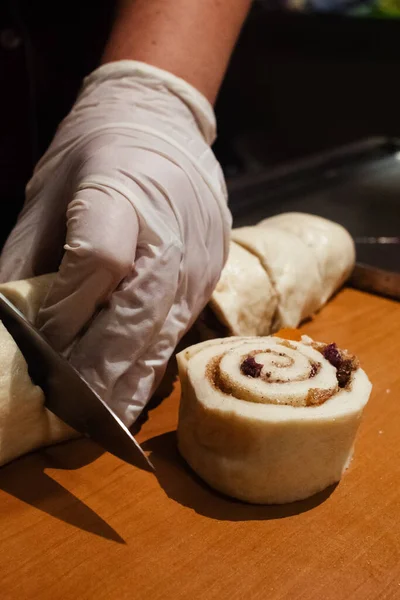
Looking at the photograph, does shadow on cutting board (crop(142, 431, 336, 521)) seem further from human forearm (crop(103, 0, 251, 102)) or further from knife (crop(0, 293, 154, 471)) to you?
human forearm (crop(103, 0, 251, 102))

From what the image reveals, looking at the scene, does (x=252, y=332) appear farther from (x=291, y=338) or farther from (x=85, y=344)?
(x=85, y=344)

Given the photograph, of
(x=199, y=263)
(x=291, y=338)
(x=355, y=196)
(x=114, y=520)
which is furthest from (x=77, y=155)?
(x=355, y=196)

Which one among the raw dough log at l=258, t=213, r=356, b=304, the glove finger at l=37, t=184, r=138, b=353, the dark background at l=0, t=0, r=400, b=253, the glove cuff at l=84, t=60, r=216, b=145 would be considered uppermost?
the glove cuff at l=84, t=60, r=216, b=145

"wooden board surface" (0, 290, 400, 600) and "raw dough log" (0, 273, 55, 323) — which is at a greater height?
"raw dough log" (0, 273, 55, 323)

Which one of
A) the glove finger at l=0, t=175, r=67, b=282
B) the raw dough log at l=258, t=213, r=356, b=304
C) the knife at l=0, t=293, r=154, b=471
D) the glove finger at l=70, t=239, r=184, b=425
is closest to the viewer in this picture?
the knife at l=0, t=293, r=154, b=471

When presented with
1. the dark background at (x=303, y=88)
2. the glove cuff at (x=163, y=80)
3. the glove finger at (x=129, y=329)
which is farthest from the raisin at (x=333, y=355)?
the dark background at (x=303, y=88)

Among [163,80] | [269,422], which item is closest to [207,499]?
[269,422]

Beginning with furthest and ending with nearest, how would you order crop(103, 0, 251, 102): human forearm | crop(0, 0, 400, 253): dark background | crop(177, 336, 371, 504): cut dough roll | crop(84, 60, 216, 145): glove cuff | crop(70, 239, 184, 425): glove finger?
crop(0, 0, 400, 253): dark background → crop(103, 0, 251, 102): human forearm → crop(84, 60, 216, 145): glove cuff → crop(70, 239, 184, 425): glove finger → crop(177, 336, 371, 504): cut dough roll

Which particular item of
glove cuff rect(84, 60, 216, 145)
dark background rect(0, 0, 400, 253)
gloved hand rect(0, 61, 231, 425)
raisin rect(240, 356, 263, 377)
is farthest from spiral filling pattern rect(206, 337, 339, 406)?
dark background rect(0, 0, 400, 253)
